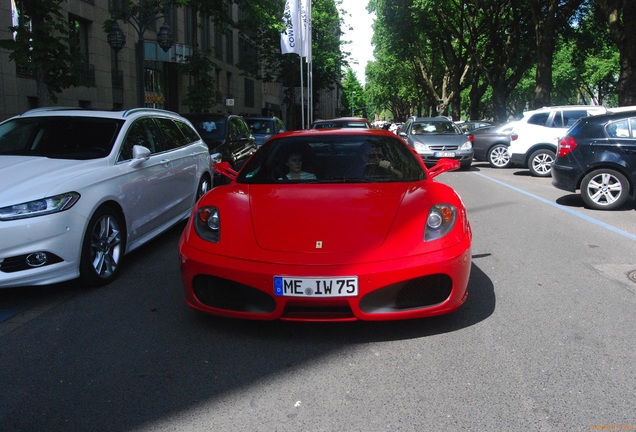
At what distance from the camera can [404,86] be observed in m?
66.8

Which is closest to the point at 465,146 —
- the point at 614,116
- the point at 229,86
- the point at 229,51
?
the point at 614,116

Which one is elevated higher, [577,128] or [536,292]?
[577,128]

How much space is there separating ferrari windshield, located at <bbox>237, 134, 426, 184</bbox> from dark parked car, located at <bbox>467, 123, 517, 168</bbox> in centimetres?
1347

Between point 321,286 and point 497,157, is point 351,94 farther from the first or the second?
point 321,286

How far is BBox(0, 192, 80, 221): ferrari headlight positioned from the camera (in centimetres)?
419

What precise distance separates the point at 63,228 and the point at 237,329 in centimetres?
163

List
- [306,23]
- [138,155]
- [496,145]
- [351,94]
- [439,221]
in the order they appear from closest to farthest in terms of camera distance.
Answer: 1. [439,221]
2. [138,155]
3. [496,145]
4. [306,23]
5. [351,94]

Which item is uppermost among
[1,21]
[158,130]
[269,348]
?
[1,21]

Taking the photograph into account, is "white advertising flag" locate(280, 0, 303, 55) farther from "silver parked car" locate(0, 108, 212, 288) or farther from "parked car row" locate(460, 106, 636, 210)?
"silver parked car" locate(0, 108, 212, 288)

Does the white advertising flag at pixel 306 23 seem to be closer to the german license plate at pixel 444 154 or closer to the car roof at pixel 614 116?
the german license plate at pixel 444 154

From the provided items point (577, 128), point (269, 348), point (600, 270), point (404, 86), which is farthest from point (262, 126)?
point (404, 86)

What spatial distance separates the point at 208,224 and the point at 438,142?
1354 centimetres

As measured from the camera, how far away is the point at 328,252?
3.56 meters

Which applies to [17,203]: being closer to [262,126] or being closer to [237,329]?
[237,329]
